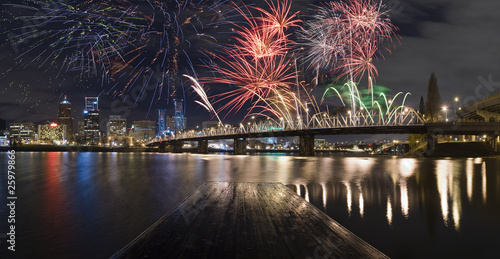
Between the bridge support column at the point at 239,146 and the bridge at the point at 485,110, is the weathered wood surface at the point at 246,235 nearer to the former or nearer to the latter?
the bridge at the point at 485,110

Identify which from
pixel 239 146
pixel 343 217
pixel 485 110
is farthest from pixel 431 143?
pixel 239 146

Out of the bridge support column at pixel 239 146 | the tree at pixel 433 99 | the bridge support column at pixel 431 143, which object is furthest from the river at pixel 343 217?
the bridge support column at pixel 239 146

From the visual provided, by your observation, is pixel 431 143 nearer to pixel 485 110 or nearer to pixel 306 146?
pixel 485 110

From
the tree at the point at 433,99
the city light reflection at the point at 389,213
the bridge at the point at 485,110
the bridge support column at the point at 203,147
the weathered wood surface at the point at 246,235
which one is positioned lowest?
the bridge support column at the point at 203,147

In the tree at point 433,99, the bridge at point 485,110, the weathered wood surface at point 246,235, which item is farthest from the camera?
the tree at point 433,99

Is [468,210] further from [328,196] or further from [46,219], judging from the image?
[46,219]

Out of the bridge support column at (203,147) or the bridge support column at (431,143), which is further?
the bridge support column at (203,147)

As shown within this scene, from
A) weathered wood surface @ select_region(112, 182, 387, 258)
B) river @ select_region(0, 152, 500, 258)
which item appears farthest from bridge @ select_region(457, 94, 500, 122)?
weathered wood surface @ select_region(112, 182, 387, 258)

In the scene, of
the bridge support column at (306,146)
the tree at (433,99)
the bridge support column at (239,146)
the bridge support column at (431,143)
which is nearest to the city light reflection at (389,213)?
the bridge support column at (431,143)

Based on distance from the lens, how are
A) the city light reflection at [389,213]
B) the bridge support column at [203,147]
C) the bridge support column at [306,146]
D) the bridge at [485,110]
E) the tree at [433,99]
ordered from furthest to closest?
the bridge support column at [203,147], the tree at [433,99], the bridge support column at [306,146], the bridge at [485,110], the city light reflection at [389,213]

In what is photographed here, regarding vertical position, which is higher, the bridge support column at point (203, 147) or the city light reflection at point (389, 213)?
A: the city light reflection at point (389, 213)
